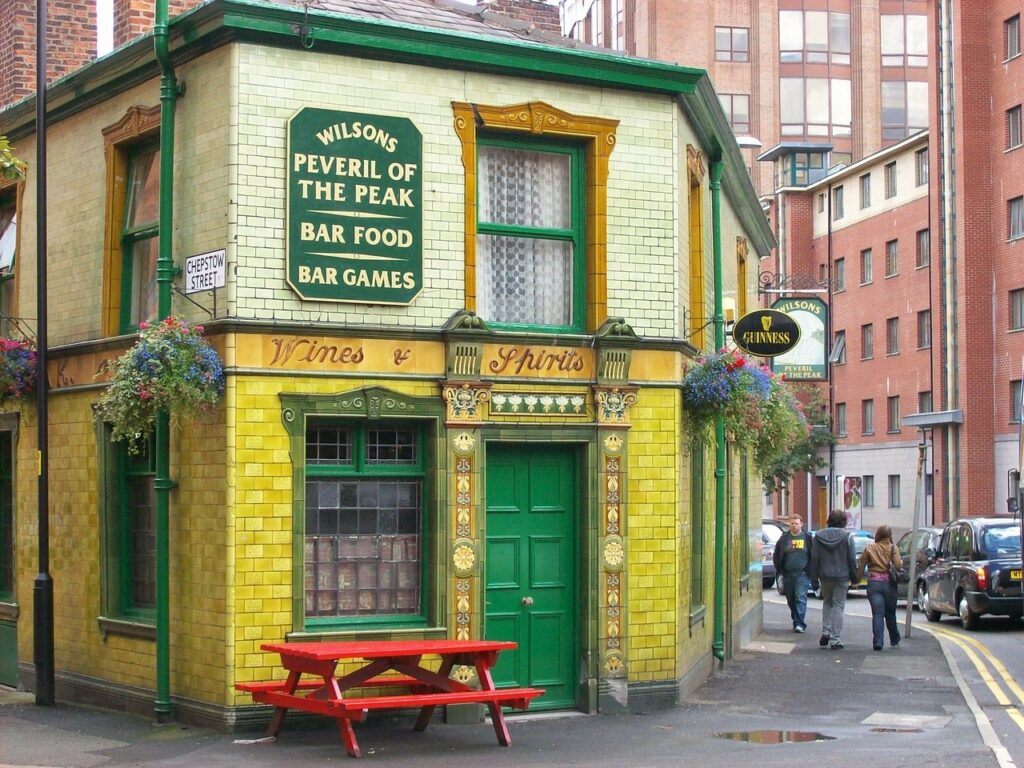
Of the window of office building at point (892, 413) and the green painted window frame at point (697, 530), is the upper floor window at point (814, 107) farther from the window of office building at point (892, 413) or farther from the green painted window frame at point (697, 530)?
the green painted window frame at point (697, 530)

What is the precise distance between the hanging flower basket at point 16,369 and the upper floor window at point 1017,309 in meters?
41.7

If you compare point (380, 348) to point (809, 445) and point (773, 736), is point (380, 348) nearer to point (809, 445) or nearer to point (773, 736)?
point (773, 736)

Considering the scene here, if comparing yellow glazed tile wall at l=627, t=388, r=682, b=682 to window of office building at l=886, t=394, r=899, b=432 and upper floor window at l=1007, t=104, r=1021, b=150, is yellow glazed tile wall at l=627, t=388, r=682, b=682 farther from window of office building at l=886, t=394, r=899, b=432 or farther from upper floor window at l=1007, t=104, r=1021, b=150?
window of office building at l=886, t=394, r=899, b=432

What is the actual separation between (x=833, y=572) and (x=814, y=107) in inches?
2711

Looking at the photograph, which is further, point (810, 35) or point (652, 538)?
point (810, 35)

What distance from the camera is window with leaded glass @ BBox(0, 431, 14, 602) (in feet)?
56.8

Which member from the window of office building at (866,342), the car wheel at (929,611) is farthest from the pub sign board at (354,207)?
the window of office building at (866,342)

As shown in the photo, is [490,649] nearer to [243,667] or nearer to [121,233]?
[243,667]

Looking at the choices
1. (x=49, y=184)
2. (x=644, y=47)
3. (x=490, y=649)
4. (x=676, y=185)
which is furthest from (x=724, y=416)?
(x=644, y=47)

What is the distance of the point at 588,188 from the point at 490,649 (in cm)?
473

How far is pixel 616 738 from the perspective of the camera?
41.9ft

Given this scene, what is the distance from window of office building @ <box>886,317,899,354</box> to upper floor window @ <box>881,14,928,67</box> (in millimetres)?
30511

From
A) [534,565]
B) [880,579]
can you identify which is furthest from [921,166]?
[534,565]

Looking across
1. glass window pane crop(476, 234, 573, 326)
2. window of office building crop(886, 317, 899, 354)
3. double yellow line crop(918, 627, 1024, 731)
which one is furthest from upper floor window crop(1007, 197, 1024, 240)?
glass window pane crop(476, 234, 573, 326)
